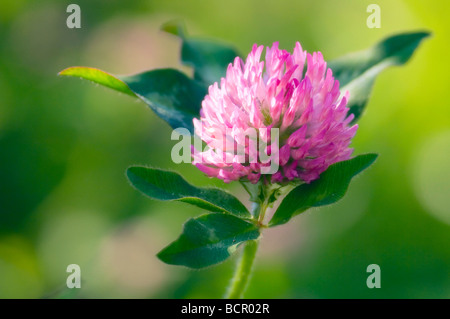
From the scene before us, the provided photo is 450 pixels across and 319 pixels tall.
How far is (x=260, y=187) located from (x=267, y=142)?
0.09 m

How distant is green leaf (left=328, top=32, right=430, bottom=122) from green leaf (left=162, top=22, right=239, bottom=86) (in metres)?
0.27

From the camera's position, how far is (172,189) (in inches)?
40.8

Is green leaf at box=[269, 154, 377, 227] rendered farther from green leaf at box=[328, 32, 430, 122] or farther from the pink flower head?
green leaf at box=[328, 32, 430, 122]

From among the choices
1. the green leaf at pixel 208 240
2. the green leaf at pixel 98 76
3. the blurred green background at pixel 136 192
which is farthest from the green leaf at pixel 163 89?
the blurred green background at pixel 136 192

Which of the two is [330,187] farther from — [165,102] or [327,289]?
[327,289]

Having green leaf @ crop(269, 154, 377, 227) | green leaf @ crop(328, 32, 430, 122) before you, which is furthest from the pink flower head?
green leaf @ crop(328, 32, 430, 122)

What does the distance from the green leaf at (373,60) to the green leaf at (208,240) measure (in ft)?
1.46

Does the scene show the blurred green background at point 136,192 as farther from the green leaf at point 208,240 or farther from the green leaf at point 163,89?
the green leaf at point 208,240

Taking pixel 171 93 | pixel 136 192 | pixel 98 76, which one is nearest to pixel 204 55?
pixel 171 93

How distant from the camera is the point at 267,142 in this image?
0.96 m

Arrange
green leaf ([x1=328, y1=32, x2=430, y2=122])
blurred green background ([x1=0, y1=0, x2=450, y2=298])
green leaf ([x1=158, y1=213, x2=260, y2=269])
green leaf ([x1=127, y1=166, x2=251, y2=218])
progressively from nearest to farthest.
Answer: green leaf ([x1=158, y1=213, x2=260, y2=269]) < green leaf ([x1=127, y1=166, x2=251, y2=218]) < green leaf ([x1=328, y1=32, x2=430, y2=122]) < blurred green background ([x1=0, y1=0, x2=450, y2=298])

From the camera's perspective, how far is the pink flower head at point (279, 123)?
0.94 m

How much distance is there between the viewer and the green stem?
102 centimetres
